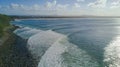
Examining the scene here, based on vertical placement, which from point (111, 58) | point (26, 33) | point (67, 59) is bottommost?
point (26, 33)

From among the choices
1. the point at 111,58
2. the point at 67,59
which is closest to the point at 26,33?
the point at 67,59

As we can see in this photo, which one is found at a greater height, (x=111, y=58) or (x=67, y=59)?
(x=111, y=58)

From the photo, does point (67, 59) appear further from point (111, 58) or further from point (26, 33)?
point (26, 33)

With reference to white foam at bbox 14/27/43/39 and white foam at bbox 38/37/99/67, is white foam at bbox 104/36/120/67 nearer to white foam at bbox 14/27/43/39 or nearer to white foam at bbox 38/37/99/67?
white foam at bbox 38/37/99/67

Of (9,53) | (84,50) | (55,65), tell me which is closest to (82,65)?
(55,65)

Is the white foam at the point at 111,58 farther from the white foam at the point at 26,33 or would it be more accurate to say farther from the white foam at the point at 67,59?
the white foam at the point at 26,33

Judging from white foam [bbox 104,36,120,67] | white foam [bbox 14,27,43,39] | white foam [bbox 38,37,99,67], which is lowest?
white foam [bbox 14,27,43,39]

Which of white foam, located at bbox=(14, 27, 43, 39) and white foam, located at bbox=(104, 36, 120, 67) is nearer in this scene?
white foam, located at bbox=(104, 36, 120, 67)

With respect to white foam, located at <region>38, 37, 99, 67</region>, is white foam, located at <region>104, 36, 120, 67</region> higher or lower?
higher

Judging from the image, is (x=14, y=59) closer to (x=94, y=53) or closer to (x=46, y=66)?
(x=46, y=66)

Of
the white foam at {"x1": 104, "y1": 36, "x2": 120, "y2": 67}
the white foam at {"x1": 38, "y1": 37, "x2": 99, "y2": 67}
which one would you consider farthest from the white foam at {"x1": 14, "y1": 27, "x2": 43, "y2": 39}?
the white foam at {"x1": 104, "y1": 36, "x2": 120, "y2": 67}

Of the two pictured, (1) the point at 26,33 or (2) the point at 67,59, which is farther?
(1) the point at 26,33
